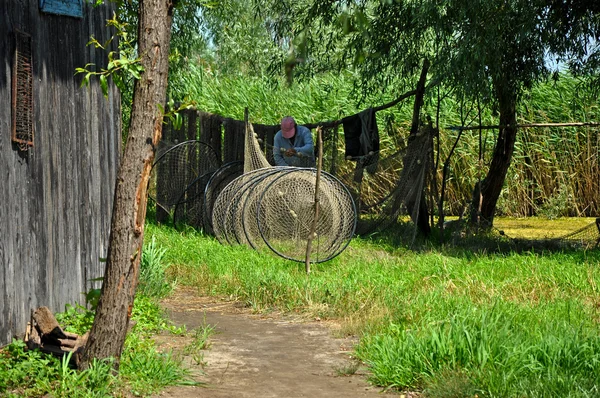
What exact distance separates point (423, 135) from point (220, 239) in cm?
309

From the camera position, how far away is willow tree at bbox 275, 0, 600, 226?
10930 mm

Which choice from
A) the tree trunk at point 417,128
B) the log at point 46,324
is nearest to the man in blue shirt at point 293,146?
the tree trunk at point 417,128

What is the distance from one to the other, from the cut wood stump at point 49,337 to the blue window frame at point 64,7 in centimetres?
226

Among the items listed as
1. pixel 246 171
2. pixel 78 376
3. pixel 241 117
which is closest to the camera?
pixel 78 376

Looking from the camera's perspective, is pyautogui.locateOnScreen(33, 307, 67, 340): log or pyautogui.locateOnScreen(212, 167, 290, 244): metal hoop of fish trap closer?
pyautogui.locateOnScreen(33, 307, 67, 340): log

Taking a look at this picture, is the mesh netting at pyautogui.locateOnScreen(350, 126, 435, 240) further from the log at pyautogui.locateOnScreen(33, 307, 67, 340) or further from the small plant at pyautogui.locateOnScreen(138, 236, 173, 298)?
the log at pyautogui.locateOnScreen(33, 307, 67, 340)

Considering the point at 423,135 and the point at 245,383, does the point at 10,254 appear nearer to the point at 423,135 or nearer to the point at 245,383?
the point at 245,383

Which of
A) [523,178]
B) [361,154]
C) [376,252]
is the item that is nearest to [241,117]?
[523,178]

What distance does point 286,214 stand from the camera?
11.4 meters

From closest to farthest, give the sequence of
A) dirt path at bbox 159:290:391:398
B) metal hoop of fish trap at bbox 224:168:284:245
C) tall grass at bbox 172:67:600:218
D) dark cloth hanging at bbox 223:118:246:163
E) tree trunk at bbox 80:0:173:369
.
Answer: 1. tree trunk at bbox 80:0:173:369
2. dirt path at bbox 159:290:391:398
3. metal hoop of fish trap at bbox 224:168:284:245
4. dark cloth hanging at bbox 223:118:246:163
5. tall grass at bbox 172:67:600:218

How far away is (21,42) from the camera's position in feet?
21.2

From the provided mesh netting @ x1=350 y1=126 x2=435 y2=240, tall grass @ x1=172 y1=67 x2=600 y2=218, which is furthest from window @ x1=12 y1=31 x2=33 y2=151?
tall grass @ x1=172 y1=67 x2=600 y2=218

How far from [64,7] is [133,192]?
96.7 inches

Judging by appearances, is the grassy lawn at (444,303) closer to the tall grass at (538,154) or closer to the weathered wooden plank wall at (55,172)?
the weathered wooden plank wall at (55,172)
